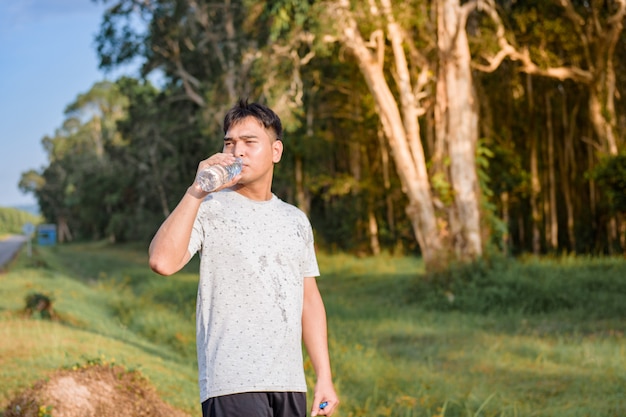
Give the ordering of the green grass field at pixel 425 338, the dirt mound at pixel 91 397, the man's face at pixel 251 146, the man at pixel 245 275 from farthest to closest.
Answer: the green grass field at pixel 425 338
the dirt mound at pixel 91 397
the man's face at pixel 251 146
the man at pixel 245 275

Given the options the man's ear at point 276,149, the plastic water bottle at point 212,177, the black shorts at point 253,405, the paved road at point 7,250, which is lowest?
the paved road at point 7,250

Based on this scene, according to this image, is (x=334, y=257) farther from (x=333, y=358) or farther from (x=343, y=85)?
(x=333, y=358)

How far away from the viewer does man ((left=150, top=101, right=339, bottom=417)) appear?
309 cm

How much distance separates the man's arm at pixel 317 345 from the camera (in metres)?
3.46

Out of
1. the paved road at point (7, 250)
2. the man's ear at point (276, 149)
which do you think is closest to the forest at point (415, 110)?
the paved road at point (7, 250)

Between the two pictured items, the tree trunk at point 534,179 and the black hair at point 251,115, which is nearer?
the black hair at point 251,115

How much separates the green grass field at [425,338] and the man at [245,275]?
3.57 m

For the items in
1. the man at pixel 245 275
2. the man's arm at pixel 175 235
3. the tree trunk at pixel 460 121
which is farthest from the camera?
the tree trunk at pixel 460 121

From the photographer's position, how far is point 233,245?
126 inches

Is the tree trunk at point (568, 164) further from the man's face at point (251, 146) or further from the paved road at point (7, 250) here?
the man's face at point (251, 146)

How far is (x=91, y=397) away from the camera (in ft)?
19.2

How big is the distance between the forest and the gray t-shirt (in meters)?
12.4

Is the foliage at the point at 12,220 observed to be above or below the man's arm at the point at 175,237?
below

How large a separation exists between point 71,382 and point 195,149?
33.4 metres
